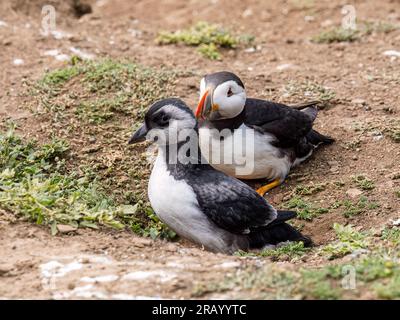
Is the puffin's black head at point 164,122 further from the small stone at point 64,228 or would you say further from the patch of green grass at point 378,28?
the patch of green grass at point 378,28

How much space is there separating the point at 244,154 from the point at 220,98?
55 centimetres

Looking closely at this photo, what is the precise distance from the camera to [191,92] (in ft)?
26.6

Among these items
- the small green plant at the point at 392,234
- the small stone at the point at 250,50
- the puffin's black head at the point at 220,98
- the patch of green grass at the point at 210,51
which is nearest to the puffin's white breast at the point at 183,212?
the puffin's black head at the point at 220,98

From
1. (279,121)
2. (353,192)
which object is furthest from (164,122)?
(353,192)

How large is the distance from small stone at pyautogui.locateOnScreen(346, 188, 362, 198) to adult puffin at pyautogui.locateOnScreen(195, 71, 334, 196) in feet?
2.50

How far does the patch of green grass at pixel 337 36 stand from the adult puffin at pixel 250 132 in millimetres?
2451

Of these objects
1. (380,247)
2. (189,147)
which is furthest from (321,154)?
(380,247)

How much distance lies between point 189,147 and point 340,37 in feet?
14.2

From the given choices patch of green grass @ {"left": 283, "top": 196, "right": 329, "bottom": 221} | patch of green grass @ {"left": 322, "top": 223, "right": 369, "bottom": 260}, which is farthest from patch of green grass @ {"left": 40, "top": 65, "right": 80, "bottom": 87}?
patch of green grass @ {"left": 322, "top": 223, "right": 369, "bottom": 260}

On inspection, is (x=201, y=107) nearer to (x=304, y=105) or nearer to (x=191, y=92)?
(x=304, y=105)

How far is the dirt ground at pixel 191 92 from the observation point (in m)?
4.63

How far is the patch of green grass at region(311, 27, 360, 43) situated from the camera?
31.9ft

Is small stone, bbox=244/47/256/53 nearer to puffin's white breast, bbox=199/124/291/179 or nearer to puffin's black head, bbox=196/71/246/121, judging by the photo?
puffin's white breast, bbox=199/124/291/179

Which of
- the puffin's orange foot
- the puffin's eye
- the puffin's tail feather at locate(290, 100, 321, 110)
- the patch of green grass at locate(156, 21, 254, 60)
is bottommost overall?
the puffin's orange foot
